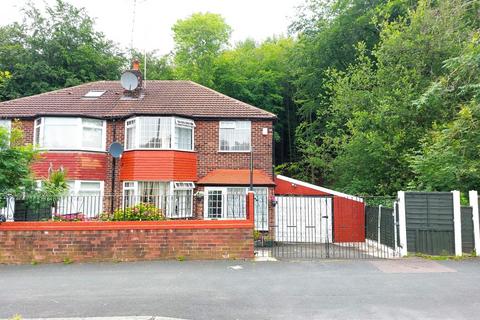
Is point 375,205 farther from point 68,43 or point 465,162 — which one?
point 68,43

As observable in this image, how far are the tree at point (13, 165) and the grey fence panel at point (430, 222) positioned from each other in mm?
11144

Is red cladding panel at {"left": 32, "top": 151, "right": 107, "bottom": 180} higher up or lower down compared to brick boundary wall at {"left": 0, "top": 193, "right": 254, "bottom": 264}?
higher up

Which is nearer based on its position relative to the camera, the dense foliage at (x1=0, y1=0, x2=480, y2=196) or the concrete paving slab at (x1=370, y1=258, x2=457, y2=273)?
the concrete paving slab at (x1=370, y1=258, x2=457, y2=273)

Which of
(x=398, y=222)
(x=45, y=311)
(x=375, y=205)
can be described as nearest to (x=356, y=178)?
(x=375, y=205)

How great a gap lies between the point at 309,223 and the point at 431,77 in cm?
910

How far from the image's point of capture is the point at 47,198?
1014 centimetres

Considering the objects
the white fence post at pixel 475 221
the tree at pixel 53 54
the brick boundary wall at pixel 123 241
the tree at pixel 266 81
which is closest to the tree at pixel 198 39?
the tree at pixel 266 81

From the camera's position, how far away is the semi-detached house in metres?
15.0

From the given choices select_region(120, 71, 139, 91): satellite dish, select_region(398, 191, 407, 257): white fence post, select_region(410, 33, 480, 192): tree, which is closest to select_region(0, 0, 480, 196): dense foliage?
select_region(410, 33, 480, 192): tree

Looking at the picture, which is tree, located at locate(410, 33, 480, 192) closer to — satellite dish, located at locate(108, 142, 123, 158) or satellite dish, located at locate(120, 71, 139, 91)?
satellite dish, located at locate(108, 142, 123, 158)

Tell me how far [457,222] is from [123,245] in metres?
9.55

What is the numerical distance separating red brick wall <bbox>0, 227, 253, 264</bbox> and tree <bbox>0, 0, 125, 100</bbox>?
2050 cm

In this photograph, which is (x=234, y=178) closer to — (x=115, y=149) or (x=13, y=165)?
(x=115, y=149)

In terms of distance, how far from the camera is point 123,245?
9.44 m
